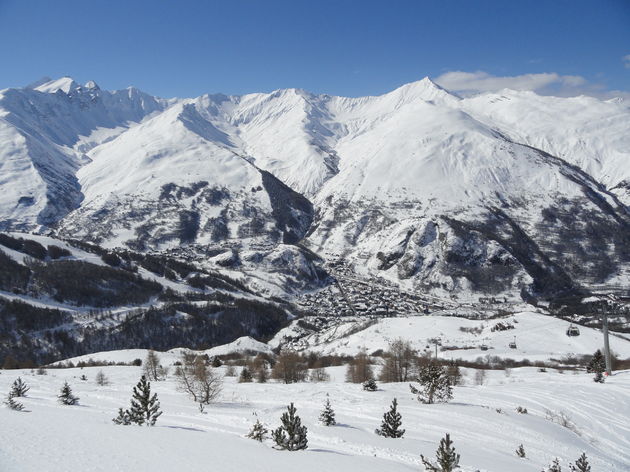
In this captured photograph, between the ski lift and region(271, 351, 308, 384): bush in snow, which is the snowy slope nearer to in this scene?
the ski lift

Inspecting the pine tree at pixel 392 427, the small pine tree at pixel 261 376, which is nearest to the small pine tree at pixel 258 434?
the pine tree at pixel 392 427

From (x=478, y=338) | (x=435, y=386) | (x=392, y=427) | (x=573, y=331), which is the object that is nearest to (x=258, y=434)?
(x=392, y=427)

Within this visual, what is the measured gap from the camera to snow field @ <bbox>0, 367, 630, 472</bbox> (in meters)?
17.4

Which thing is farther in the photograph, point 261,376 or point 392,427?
point 261,376

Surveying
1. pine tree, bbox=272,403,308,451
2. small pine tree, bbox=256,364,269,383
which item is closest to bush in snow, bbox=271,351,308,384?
small pine tree, bbox=256,364,269,383

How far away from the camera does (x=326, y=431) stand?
1153 inches

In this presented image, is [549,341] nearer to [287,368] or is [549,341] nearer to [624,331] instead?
[624,331]

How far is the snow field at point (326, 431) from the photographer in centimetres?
1744

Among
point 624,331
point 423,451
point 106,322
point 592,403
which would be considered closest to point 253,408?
point 423,451

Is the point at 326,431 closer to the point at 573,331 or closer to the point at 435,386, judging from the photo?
the point at 435,386

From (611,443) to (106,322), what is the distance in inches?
7091

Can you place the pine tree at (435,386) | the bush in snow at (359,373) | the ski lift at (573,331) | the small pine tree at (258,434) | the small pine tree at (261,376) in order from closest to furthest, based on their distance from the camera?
the small pine tree at (258,434) → the pine tree at (435,386) → the small pine tree at (261,376) → the bush in snow at (359,373) → the ski lift at (573,331)

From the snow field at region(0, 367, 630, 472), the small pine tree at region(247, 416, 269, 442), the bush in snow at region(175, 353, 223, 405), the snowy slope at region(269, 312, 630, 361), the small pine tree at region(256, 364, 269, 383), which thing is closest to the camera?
the snow field at region(0, 367, 630, 472)

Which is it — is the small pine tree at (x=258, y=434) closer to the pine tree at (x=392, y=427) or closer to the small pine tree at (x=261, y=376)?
the pine tree at (x=392, y=427)
